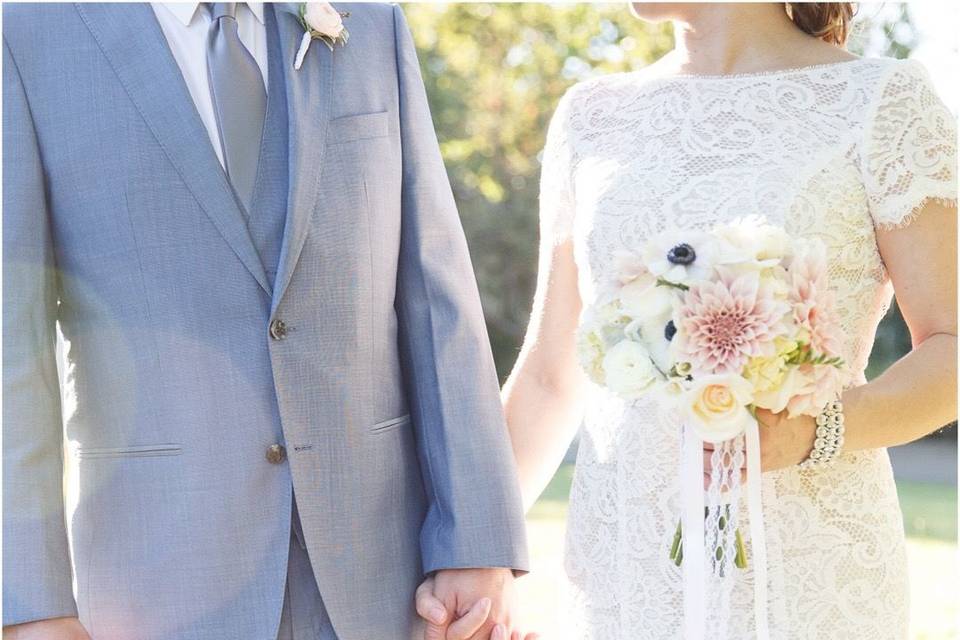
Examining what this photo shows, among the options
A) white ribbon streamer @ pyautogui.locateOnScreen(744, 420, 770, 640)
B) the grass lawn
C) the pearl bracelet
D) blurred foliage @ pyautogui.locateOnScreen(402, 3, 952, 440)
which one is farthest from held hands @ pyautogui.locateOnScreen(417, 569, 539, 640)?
blurred foliage @ pyautogui.locateOnScreen(402, 3, 952, 440)

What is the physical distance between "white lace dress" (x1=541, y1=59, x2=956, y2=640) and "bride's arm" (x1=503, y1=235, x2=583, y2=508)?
130mm

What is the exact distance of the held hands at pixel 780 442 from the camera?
7.07ft

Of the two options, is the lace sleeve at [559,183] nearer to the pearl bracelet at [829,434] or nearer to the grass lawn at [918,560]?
the pearl bracelet at [829,434]

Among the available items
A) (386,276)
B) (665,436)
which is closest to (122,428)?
(386,276)

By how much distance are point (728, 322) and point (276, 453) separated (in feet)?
3.10

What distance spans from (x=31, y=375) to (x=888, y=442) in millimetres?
1690

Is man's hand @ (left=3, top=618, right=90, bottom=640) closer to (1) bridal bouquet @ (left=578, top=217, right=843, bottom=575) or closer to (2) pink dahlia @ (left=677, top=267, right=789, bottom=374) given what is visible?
(1) bridal bouquet @ (left=578, top=217, right=843, bottom=575)

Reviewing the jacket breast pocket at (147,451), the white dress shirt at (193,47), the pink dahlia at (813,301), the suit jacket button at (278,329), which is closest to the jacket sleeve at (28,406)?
the jacket breast pocket at (147,451)

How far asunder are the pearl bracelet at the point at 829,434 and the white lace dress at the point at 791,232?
174mm

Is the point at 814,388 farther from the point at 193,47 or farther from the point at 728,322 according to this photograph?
the point at 193,47

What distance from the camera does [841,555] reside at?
7.79ft

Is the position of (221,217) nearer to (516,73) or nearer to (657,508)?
(657,508)

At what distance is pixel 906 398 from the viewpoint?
2.27 m

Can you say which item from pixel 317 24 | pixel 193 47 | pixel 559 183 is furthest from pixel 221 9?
pixel 559 183
